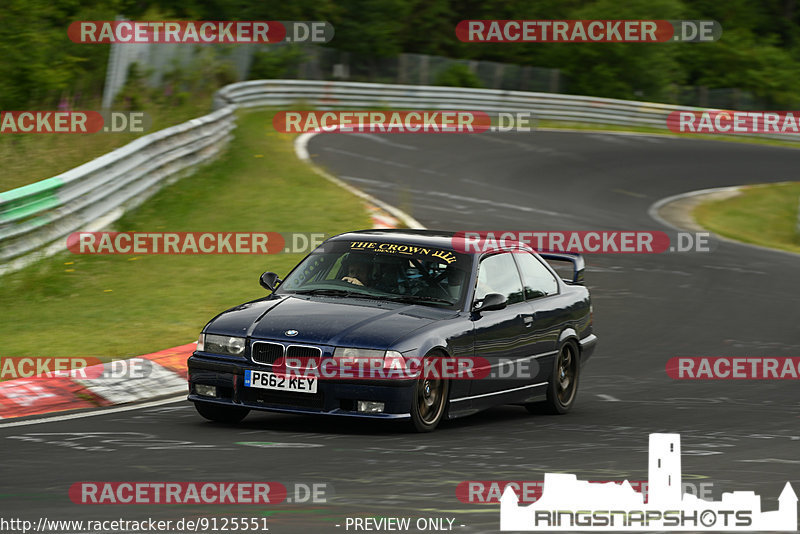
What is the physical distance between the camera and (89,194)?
50.3 ft

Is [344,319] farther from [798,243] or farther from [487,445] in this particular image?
[798,243]

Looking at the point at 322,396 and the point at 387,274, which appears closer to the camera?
the point at 322,396

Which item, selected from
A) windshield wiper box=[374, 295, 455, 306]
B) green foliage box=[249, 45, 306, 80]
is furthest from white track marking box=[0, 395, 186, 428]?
green foliage box=[249, 45, 306, 80]

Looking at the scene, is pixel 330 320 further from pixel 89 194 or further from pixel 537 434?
pixel 89 194

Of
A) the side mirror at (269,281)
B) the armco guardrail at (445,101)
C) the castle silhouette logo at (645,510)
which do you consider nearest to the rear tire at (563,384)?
the side mirror at (269,281)

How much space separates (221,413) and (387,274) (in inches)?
61.1

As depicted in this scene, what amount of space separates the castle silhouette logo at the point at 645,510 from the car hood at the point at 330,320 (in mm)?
2186

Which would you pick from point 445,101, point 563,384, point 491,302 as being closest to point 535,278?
point 563,384

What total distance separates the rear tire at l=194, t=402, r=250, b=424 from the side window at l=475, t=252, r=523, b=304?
6.18ft

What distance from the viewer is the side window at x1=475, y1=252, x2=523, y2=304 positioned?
9.33 metres

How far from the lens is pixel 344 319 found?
8.39 m

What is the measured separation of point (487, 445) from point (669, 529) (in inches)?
105

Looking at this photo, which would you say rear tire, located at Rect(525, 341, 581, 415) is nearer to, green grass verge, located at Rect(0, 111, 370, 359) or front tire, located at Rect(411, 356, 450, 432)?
front tire, located at Rect(411, 356, 450, 432)

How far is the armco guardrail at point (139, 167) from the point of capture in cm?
1358
